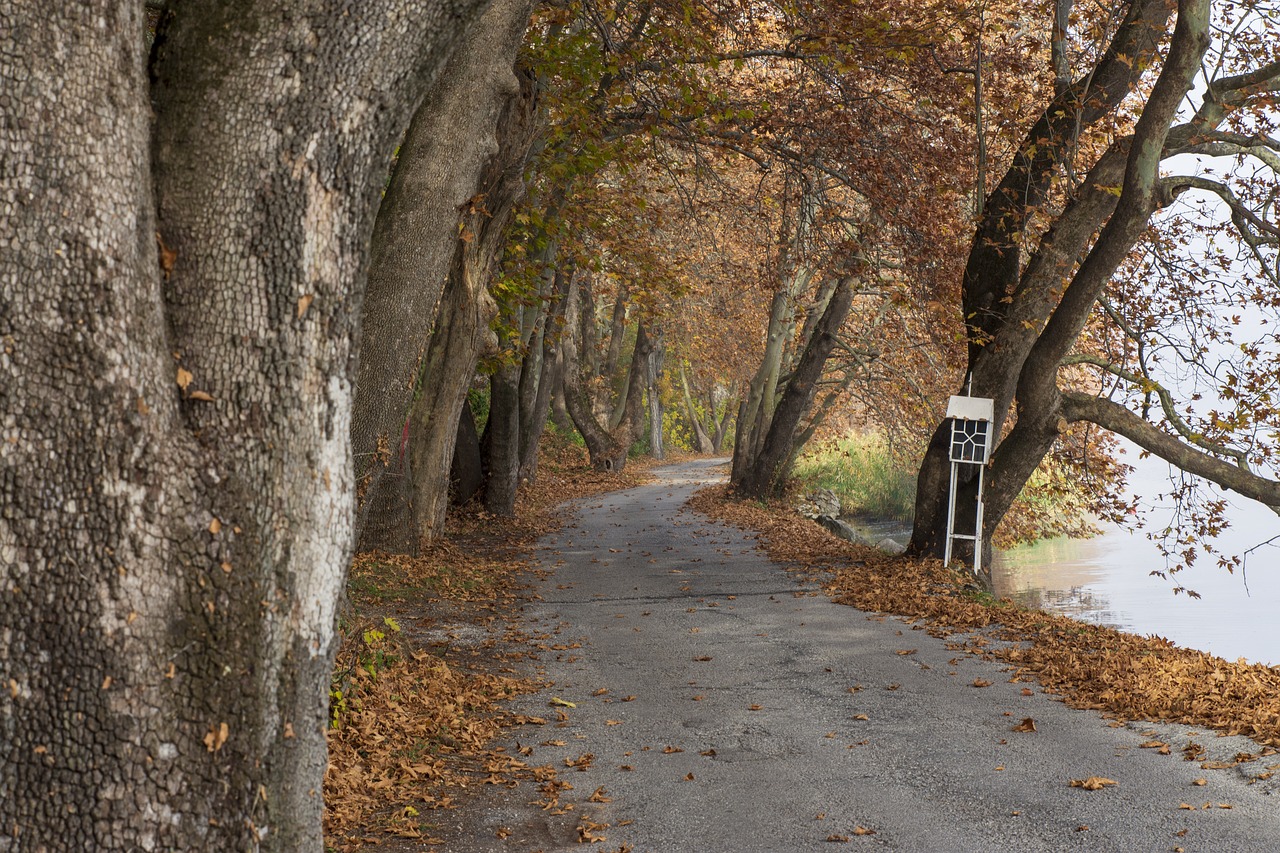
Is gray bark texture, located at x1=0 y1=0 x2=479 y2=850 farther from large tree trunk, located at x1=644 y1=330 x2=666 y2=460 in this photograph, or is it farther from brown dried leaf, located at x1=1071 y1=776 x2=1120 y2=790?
large tree trunk, located at x1=644 y1=330 x2=666 y2=460

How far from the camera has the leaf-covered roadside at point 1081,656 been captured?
6.78 metres

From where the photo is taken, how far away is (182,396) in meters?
3.06

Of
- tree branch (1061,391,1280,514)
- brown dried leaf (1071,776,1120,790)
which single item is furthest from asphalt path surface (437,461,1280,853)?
tree branch (1061,391,1280,514)

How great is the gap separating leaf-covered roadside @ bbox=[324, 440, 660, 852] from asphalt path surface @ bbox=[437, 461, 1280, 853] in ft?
0.95

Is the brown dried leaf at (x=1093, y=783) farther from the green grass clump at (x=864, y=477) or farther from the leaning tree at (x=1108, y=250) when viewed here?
the green grass clump at (x=864, y=477)

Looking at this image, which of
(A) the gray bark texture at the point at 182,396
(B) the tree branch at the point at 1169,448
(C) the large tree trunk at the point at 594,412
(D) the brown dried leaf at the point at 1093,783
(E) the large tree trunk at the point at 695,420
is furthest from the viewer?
(E) the large tree trunk at the point at 695,420

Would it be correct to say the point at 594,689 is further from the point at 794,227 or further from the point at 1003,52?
the point at 794,227

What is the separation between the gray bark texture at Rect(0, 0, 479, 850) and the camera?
2822 millimetres

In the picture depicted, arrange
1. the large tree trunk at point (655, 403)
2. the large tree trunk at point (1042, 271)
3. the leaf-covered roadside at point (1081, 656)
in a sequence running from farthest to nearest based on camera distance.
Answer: the large tree trunk at point (655, 403), the large tree trunk at point (1042, 271), the leaf-covered roadside at point (1081, 656)

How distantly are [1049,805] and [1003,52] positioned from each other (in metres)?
10.5

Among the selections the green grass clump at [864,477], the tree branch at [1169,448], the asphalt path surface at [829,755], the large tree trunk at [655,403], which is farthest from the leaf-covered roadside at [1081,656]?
the large tree trunk at [655,403]

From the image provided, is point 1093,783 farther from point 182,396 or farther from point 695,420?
point 695,420

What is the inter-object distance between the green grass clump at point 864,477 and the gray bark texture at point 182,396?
2664 centimetres

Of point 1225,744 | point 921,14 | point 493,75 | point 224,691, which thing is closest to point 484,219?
point 493,75
